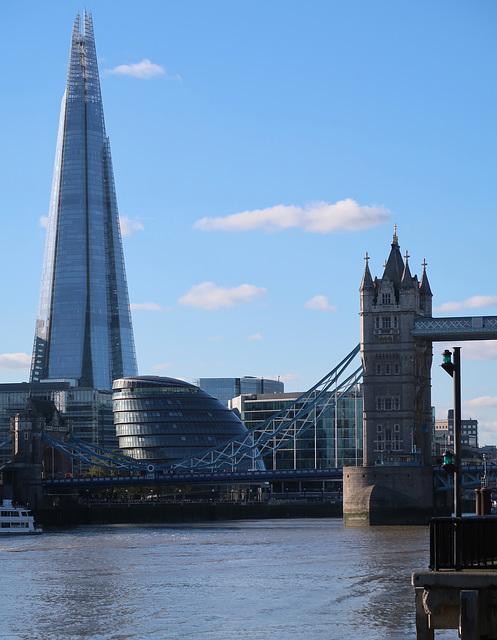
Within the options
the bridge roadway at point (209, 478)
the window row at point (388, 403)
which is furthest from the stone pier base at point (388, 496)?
the bridge roadway at point (209, 478)

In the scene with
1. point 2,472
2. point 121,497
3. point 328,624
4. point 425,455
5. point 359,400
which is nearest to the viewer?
point 328,624

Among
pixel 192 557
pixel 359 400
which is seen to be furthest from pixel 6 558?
pixel 359 400

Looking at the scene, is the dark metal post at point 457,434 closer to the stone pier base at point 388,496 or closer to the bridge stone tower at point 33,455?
the stone pier base at point 388,496

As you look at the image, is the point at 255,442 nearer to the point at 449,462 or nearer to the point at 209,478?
the point at 209,478

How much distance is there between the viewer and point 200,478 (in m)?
138

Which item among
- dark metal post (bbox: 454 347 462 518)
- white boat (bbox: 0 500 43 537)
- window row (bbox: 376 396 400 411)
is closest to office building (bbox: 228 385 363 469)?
window row (bbox: 376 396 400 411)

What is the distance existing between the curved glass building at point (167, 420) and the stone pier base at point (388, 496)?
232 ft

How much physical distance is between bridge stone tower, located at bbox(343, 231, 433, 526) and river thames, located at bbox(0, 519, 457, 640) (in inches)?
1100

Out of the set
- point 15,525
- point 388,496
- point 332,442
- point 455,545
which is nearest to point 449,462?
point 455,545

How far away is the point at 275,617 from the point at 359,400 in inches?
5382

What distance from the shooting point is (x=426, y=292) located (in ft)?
420

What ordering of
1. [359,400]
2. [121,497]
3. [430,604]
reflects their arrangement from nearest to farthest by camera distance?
[430,604]
[121,497]
[359,400]

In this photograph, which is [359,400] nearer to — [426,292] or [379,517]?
[426,292]

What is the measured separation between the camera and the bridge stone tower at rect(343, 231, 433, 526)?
11712cm
